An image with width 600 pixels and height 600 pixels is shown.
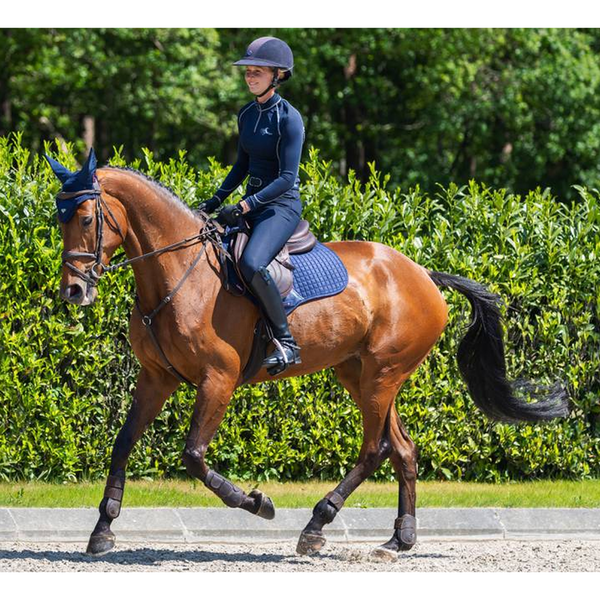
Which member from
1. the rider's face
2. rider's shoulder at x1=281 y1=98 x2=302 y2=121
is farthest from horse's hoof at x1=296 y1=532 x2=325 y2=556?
the rider's face

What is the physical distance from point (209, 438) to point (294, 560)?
3.39ft

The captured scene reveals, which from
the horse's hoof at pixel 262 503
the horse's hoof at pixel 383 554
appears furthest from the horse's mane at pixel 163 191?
the horse's hoof at pixel 383 554

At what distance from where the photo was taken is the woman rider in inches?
252

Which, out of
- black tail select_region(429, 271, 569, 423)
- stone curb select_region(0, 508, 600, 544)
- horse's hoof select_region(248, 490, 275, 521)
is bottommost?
stone curb select_region(0, 508, 600, 544)

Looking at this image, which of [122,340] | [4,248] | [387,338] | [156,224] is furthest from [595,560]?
[4,248]

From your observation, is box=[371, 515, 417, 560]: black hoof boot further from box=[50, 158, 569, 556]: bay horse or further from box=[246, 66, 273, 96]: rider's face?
box=[246, 66, 273, 96]: rider's face

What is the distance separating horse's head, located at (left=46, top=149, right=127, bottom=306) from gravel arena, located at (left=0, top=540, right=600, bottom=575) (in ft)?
5.28

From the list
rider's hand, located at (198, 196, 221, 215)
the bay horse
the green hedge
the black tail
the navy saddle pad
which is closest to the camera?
the bay horse

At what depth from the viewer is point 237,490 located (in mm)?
6309

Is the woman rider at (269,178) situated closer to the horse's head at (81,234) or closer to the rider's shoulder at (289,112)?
the rider's shoulder at (289,112)

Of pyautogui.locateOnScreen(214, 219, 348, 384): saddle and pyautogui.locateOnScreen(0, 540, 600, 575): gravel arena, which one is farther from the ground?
pyautogui.locateOnScreen(214, 219, 348, 384): saddle

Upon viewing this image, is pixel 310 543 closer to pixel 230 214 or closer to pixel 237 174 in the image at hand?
pixel 230 214

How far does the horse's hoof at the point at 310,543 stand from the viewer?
6.82 m

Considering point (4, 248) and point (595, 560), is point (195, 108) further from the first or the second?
point (595, 560)
